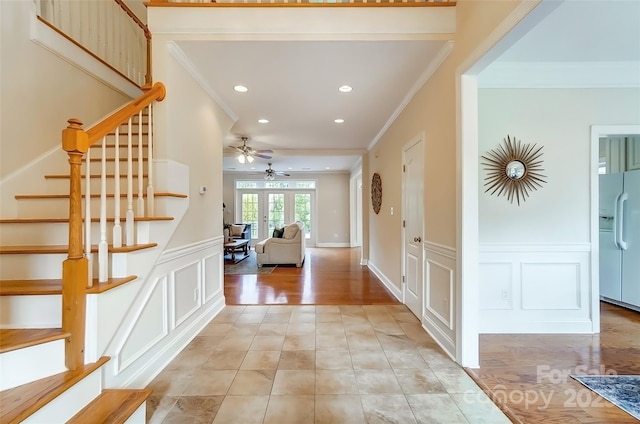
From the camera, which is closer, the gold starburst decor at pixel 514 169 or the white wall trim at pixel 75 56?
the white wall trim at pixel 75 56

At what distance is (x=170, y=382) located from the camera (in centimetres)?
199

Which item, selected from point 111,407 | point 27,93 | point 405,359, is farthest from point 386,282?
point 27,93

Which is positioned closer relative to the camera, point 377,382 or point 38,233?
point 38,233

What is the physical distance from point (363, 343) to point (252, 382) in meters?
1.04

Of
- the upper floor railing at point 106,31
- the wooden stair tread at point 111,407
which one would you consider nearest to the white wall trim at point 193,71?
the upper floor railing at point 106,31

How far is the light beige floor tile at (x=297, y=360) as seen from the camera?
2160mm

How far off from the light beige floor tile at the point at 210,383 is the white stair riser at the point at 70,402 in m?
0.56

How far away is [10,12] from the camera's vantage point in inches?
82.0

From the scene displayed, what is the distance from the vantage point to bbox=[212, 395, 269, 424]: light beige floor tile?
161cm

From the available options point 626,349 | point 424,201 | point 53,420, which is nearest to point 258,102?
point 424,201

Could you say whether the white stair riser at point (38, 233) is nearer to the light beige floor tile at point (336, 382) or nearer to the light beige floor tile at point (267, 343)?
the light beige floor tile at point (267, 343)

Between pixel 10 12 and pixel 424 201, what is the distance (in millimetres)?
3724

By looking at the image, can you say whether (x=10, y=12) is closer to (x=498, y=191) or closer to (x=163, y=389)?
(x=163, y=389)

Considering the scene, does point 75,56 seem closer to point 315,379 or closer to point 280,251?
point 315,379
